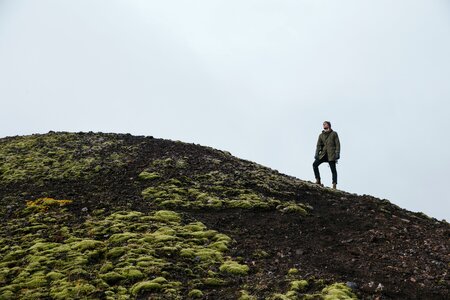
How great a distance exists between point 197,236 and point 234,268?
3.10m

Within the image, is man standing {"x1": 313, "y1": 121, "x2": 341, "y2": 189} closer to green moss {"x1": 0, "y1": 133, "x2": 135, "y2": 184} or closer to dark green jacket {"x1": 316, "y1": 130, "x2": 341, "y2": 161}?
dark green jacket {"x1": 316, "y1": 130, "x2": 341, "y2": 161}

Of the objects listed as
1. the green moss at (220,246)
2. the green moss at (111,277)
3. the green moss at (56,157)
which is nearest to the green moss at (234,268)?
the green moss at (220,246)

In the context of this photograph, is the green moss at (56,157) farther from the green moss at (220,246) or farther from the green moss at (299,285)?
the green moss at (299,285)

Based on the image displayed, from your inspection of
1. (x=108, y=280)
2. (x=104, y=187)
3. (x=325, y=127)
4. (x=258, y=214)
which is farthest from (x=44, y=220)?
(x=325, y=127)

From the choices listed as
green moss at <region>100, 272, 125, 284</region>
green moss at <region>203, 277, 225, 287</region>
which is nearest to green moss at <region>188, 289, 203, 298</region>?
green moss at <region>203, 277, 225, 287</region>

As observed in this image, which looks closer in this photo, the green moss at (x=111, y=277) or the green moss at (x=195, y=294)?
the green moss at (x=195, y=294)

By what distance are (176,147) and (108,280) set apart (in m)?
17.3

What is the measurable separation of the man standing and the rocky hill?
137 inches

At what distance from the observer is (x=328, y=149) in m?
27.8

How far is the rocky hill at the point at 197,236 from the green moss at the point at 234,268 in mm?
33

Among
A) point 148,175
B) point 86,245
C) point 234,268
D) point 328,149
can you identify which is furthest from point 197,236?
point 328,149

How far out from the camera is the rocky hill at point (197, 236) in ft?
42.3

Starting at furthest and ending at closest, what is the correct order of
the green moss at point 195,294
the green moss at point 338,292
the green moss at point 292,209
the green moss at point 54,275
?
the green moss at point 292,209 < the green moss at point 54,275 < the green moss at point 195,294 < the green moss at point 338,292

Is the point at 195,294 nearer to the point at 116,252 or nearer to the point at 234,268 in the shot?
the point at 234,268
